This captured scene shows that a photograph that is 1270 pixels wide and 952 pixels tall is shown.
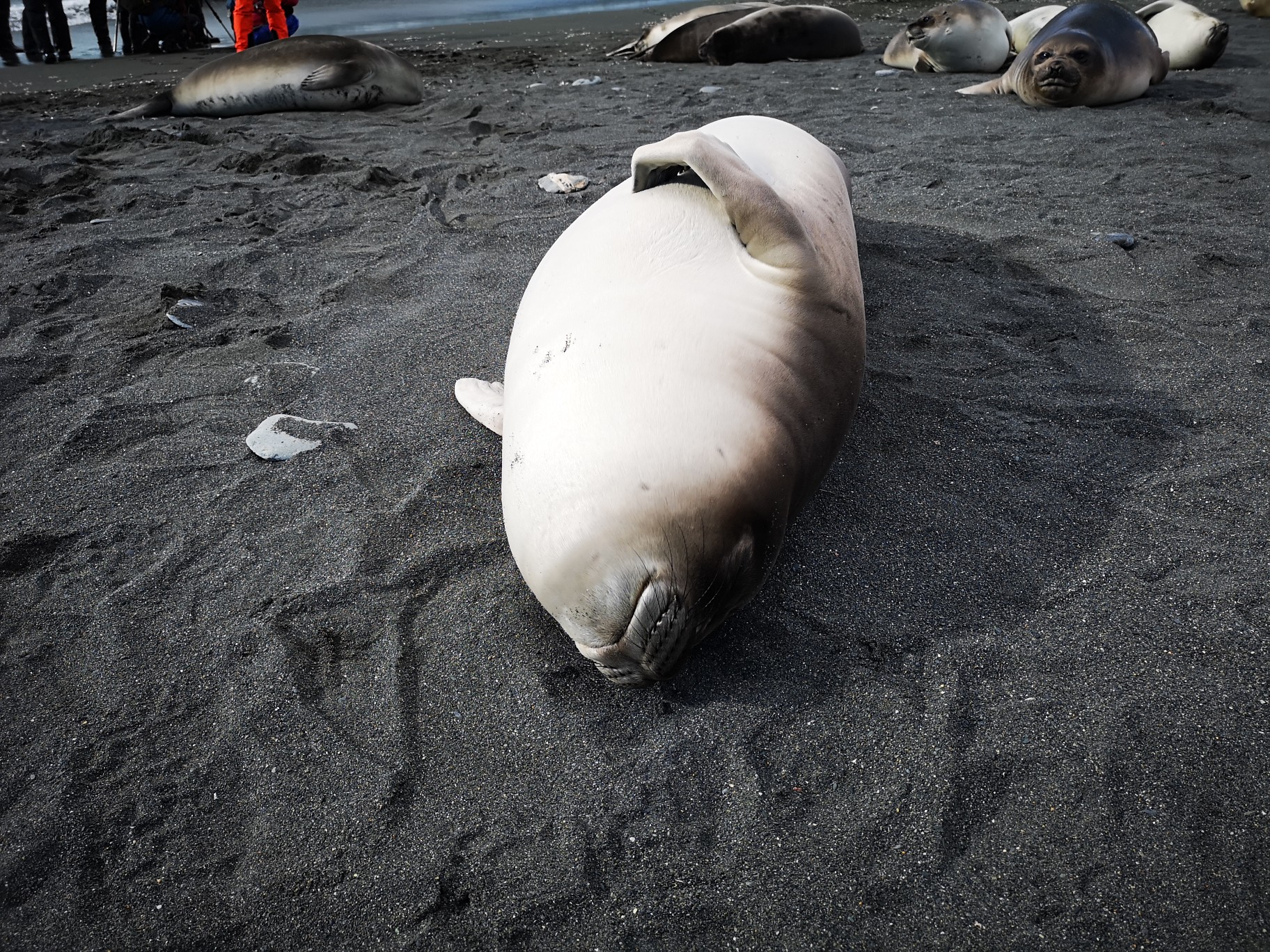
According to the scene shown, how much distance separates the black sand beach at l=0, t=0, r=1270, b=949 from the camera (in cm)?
152

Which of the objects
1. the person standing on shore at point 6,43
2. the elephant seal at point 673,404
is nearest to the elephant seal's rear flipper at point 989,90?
the elephant seal at point 673,404

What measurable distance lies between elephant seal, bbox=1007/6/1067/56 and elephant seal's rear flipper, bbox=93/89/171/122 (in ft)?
25.1

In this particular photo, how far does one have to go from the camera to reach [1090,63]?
6137mm

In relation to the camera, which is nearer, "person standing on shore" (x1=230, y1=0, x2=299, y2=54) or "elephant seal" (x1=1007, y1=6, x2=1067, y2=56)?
"elephant seal" (x1=1007, y1=6, x2=1067, y2=56)

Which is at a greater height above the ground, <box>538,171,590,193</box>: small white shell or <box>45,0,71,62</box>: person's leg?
<box>45,0,71,62</box>: person's leg

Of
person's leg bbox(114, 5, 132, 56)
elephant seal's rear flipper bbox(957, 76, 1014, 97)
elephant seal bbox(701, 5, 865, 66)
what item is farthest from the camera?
person's leg bbox(114, 5, 132, 56)

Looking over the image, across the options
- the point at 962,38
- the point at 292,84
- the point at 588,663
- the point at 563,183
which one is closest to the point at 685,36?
the point at 962,38

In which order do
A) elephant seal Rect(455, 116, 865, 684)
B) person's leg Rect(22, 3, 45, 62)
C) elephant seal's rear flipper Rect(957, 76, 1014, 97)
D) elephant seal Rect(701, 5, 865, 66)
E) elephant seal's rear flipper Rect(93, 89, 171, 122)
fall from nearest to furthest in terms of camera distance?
elephant seal Rect(455, 116, 865, 684), elephant seal's rear flipper Rect(957, 76, 1014, 97), elephant seal's rear flipper Rect(93, 89, 171, 122), elephant seal Rect(701, 5, 865, 66), person's leg Rect(22, 3, 45, 62)

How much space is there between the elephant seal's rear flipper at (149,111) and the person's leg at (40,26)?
548 centimetres

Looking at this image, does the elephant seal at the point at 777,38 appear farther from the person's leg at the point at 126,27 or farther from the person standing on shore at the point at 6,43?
the person standing on shore at the point at 6,43

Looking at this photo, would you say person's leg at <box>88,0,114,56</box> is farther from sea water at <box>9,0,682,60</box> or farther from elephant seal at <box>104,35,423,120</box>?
elephant seal at <box>104,35,423,120</box>

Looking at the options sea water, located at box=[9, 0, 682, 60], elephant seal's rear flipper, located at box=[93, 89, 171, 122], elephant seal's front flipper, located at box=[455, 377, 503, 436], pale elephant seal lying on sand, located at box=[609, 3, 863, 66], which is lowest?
elephant seal's front flipper, located at box=[455, 377, 503, 436]

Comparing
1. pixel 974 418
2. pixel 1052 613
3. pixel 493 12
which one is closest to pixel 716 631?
pixel 1052 613

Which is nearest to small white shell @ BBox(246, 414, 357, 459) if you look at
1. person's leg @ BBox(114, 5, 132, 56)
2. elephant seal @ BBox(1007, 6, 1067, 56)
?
elephant seal @ BBox(1007, 6, 1067, 56)
